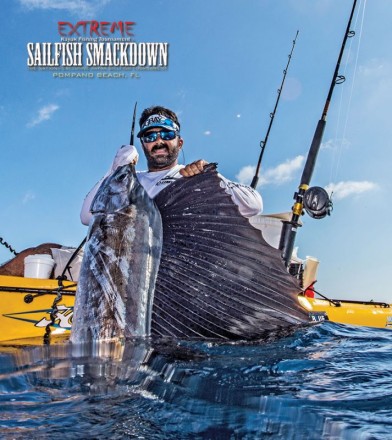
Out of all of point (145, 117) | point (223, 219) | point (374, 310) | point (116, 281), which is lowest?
point (374, 310)

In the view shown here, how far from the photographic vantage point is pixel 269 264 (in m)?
2.47

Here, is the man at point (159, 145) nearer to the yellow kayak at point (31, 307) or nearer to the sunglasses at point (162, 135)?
the sunglasses at point (162, 135)

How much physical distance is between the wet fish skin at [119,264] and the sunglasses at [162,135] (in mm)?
1430

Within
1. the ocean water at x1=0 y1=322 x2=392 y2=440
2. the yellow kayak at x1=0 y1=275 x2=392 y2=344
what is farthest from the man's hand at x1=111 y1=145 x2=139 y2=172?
the yellow kayak at x1=0 y1=275 x2=392 y2=344

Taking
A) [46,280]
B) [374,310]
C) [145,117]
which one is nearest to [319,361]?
[145,117]

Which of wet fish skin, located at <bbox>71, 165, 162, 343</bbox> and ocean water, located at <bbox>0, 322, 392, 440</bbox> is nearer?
ocean water, located at <bbox>0, 322, 392, 440</bbox>

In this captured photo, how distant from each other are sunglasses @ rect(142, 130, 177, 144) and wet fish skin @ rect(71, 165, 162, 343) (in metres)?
1.43

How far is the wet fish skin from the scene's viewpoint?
2051mm

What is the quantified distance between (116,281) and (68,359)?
534 mm

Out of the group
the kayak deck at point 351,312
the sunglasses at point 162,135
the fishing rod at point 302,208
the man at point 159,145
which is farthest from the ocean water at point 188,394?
the kayak deck at point 351,312

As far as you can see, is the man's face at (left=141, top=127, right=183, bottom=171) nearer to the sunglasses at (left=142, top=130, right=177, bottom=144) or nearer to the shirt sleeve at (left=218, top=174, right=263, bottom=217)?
the sunglasses at (left=142, top=130, right=177, bottom=144)

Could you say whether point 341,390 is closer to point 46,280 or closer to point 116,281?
point 116,281

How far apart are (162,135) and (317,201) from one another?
2.45 m

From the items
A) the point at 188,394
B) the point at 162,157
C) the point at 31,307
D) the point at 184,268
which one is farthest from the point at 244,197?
the point at 31,307
